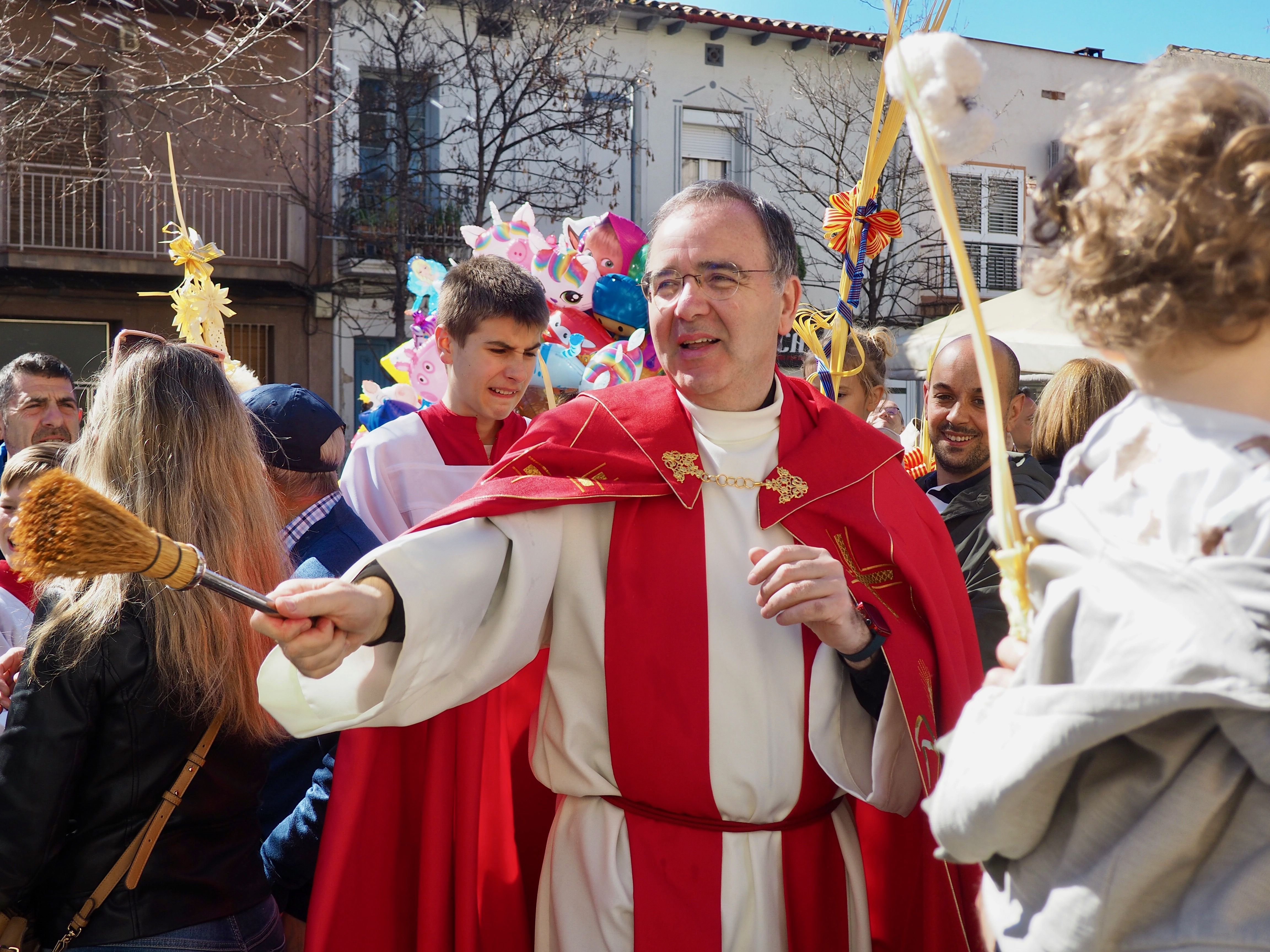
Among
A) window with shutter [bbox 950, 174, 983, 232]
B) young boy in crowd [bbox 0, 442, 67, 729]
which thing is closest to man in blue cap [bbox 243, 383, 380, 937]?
young boy in crowd [bbox 0, 442, 67, 729]

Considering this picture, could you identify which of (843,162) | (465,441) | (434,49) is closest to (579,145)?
(434,49)

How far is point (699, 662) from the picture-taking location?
7.15 ft

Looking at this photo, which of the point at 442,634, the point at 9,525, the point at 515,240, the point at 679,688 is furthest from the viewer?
the point at 515,240

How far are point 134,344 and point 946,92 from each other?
1983mm

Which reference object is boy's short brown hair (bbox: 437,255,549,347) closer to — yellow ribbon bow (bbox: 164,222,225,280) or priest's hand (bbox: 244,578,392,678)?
yellow ribbon bow (bbox: 164,222,225,280)

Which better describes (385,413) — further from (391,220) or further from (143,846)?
(391,220)

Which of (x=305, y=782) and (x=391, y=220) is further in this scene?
(x=391, y=220)

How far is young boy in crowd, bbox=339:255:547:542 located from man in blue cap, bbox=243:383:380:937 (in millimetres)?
516

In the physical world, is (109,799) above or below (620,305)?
below

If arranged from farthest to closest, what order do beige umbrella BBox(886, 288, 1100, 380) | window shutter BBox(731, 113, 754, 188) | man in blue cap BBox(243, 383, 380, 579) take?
window shutter BBox(731, 113, 754, 188) < beige umbrella BBox(886, 288, 1100, 380) < man in blue cap BBox(243, 383, 380, 579)

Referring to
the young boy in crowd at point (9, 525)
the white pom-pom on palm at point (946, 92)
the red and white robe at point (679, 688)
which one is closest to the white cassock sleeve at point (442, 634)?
the red and white robe at point (679, 688)

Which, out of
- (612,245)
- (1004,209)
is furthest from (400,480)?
(1004,209)

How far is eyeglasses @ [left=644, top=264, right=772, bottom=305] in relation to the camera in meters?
2.44

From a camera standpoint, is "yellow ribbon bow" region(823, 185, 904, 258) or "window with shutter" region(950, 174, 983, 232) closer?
"yellow ribbon bow" region(823, 185, 904, 258)
